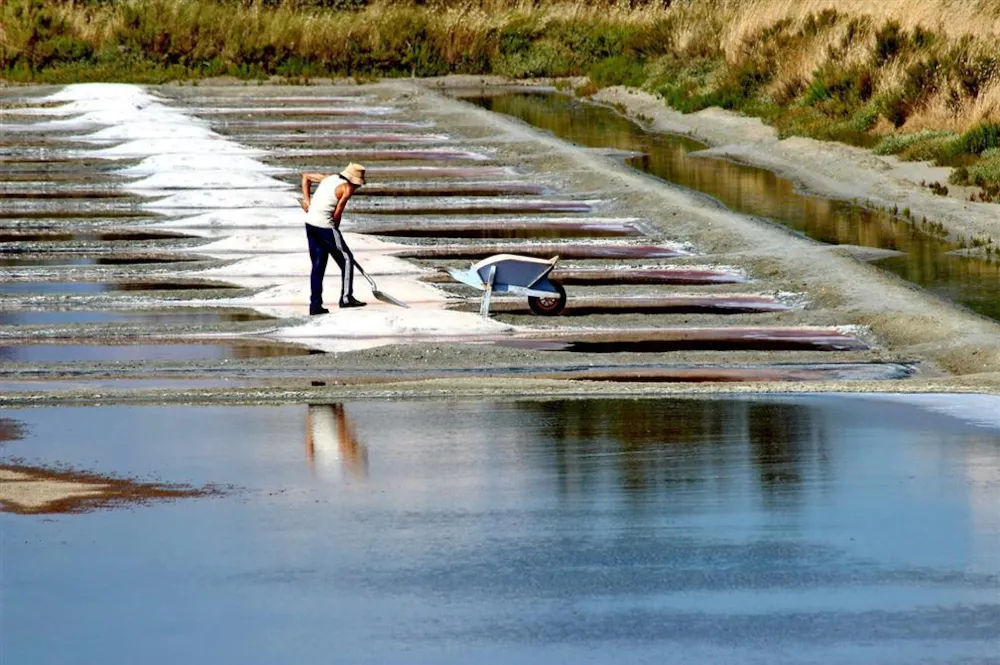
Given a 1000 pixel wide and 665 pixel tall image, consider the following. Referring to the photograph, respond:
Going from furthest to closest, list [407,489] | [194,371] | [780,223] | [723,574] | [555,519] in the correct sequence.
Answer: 1. [780,223]
2. [194,371]
3. [407,489]
4. [555,519]
5. [723,574]

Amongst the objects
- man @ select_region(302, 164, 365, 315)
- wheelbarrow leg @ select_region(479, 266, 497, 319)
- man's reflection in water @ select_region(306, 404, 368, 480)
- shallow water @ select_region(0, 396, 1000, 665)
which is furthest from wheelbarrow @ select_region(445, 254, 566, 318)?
man's reflection in water @ select_region(306, 404, 368, 480)

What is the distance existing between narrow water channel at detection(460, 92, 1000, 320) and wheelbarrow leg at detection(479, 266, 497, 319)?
4181 millimetres

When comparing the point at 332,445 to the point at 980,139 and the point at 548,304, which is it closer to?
the point at 548,304

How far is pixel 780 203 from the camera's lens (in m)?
25.2

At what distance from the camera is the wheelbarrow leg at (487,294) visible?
15.7m

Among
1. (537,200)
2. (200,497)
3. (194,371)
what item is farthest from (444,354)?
(537,200)

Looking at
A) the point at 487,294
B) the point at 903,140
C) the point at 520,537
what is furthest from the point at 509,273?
the point at 903,140

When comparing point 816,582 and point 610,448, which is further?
point 610,448

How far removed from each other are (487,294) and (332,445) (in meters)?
4.78

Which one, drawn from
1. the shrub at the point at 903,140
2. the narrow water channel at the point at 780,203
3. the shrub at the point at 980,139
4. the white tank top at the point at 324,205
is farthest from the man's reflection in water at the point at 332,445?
the shrub at the point at 903,140

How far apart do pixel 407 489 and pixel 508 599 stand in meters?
2.12

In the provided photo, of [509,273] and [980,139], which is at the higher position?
[980,139]

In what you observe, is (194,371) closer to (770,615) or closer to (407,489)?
(407,489)

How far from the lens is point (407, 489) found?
1017 cm
